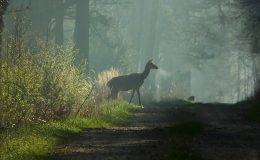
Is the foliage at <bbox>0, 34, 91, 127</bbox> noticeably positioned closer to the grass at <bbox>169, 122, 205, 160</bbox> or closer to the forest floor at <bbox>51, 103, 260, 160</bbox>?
the forest floor at <bbox>51, 103, 260, 160</bbox>

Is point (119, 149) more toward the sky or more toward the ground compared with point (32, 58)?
more toward the ground

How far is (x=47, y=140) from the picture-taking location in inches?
549

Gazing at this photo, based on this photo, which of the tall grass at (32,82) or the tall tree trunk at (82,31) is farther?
the tall tree trunk at (82,31)

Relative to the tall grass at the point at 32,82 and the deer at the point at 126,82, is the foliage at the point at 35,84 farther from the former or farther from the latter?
the deer at the point at 126,82

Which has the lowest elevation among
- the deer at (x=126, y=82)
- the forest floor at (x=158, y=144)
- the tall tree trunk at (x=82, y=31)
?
the forest floor at (x=158, y=144)

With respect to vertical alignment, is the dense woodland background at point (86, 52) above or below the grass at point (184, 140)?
above

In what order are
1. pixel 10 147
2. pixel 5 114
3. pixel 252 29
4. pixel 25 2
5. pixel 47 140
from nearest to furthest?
pixel 10 147 → pixel 47 140 → pixel 5 114 → pixel 252 29 → pixel 25 2

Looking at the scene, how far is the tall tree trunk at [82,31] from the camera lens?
47.0m

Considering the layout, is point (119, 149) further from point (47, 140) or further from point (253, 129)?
point (253, 129)

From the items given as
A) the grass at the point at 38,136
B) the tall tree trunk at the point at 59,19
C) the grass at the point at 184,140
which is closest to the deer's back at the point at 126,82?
the grass at the point at 38,136

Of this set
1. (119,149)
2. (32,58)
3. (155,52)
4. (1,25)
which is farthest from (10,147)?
(155,52)

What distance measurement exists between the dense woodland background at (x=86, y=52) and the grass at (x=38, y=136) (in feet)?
2.20

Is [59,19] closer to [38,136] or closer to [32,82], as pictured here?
[32,82]

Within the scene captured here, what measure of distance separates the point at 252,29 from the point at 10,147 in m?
22.0
